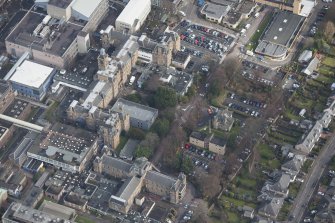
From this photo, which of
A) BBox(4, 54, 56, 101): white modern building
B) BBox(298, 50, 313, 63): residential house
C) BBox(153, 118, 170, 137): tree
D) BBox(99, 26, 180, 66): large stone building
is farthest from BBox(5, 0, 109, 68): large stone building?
BBox(298, 50, 313, 63): residential house

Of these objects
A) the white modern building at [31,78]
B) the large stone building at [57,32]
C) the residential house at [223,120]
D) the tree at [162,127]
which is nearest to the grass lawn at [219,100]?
the residential house at [223,120]

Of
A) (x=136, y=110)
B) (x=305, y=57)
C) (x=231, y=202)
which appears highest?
(x=305, y=57)

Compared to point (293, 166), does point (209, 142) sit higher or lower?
lower

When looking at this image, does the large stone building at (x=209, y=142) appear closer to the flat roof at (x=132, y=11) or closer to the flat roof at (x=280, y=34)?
the flat roof at (x=280, y=34)

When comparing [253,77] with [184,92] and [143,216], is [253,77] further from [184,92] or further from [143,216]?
[143,216]

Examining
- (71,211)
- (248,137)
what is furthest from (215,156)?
(71,211)

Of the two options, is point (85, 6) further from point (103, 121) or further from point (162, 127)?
point (162, 127)

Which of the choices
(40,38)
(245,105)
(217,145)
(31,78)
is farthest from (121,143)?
(40,38)

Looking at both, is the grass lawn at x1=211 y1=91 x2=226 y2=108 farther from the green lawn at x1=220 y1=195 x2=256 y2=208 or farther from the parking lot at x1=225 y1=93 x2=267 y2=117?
the green lawn at x1=220 y1=195 x2=256 y2=208
